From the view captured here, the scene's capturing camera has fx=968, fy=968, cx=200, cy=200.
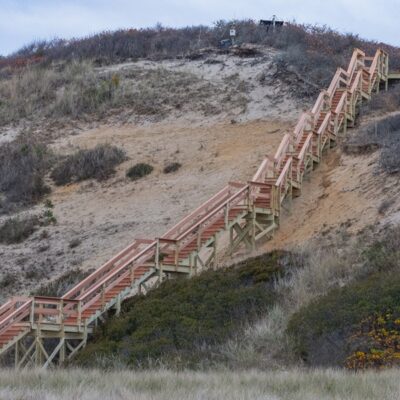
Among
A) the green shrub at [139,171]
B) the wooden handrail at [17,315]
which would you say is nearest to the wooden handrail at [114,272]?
the wooden handrail at [17,315]

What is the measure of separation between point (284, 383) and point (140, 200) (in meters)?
17.8

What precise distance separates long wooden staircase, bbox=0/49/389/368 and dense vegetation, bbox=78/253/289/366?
2.00ft

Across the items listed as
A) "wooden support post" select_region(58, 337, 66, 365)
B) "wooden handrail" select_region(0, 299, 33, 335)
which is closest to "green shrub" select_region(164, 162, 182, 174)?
"wooden support post" select_region(58, 337, 66, 365)

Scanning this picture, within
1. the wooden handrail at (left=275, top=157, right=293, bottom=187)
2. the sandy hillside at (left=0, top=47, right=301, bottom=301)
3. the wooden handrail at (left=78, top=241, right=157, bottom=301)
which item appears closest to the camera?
the wooden handrail at (left=78, top=241, right=157, bottom=301)

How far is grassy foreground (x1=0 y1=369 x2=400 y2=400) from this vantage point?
32.7ft

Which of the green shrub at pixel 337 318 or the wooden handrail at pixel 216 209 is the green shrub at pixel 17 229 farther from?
the green shrub at pixel 337 318

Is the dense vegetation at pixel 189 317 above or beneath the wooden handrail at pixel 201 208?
beneath

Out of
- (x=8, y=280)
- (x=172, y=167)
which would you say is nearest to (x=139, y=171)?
(x=172, y=167)

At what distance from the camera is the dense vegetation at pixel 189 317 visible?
15.2 m

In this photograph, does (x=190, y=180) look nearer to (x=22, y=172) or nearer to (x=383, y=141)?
(x=383, y=141)

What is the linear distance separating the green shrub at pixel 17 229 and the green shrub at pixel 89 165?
2.93 metres

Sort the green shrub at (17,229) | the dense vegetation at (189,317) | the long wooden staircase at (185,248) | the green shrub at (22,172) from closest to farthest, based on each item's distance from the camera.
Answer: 1. the dense vegetation at (189,317)
2. the long wooden staircase at (185,248)
3. the green shrub at (17,229)
4. the green shrub at (22,172)

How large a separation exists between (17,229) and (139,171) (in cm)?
436

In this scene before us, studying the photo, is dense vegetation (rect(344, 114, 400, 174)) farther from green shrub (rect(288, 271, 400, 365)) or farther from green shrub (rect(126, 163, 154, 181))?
green shrub (rect(288, 271, 400, 365))
